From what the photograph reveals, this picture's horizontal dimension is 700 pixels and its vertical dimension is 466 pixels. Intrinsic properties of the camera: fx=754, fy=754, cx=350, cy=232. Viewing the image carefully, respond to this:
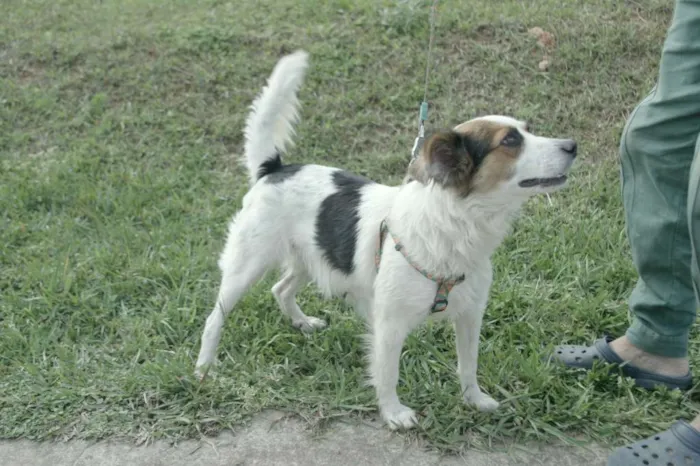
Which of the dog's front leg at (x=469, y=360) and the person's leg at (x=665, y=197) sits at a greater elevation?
the person's leg at (x=665, y=197)

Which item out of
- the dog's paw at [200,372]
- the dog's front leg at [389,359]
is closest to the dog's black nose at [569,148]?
the dog's front leg at [389,359]

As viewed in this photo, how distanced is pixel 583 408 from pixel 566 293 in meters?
0.93

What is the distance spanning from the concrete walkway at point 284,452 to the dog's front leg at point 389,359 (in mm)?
83

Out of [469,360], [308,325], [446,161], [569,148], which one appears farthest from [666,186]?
[308,325]

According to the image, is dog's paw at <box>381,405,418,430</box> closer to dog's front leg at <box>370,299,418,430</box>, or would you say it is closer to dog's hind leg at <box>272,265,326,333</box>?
dog's front leg at <box>370,299,418,430</box>

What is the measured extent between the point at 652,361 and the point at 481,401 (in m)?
0.76

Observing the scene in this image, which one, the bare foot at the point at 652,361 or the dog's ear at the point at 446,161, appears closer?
the dog's ear at the point at 446,161

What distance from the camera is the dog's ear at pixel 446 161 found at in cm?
268

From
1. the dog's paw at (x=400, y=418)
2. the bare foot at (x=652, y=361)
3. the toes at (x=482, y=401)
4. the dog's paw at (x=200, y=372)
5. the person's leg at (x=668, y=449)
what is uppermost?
the person's leg at (x=668, y=449)

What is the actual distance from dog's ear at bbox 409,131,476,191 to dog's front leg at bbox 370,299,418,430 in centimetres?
54

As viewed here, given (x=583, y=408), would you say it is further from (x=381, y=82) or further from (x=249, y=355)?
(x=381, y=82)

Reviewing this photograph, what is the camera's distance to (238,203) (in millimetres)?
5074

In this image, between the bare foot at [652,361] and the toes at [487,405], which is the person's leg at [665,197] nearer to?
the bare foot at [652,361]

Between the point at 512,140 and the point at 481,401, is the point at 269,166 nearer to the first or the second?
the point at 512,140
